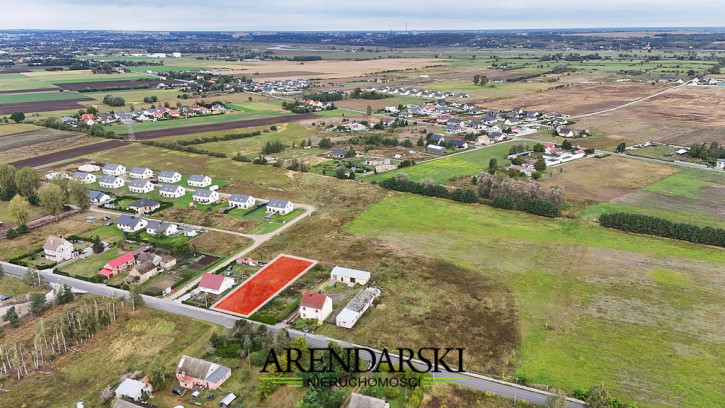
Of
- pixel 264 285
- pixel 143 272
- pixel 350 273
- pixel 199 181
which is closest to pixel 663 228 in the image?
pixel 350 273

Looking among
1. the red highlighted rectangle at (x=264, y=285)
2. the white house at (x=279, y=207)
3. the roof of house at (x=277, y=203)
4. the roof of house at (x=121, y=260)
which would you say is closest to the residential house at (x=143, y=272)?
the roof of house at (x=121, y=260)

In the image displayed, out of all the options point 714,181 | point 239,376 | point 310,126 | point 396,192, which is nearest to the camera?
point 239,376

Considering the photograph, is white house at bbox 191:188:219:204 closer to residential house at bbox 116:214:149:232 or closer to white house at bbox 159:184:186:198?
white house at bbox 159:184:186:198

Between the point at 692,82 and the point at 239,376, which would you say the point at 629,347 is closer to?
the point at 239,376

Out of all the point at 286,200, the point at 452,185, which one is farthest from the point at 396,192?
the point at 286,200

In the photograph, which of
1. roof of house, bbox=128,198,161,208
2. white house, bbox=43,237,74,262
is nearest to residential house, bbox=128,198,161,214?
roof of house, bbox=128,198,161,208

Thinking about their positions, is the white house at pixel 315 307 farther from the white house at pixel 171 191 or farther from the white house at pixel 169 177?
the white house at pixel 169 177

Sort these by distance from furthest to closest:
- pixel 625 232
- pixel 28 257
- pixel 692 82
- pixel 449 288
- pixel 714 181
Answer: pixel 692 82, pixel 714 181, pixel 625 232, pixel 28 257, pixel 449 288

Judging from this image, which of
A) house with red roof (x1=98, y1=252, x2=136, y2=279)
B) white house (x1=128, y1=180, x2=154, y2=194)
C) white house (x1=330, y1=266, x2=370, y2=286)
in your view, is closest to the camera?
white house (x1=330, y1=266, x2=370, y2=286)
